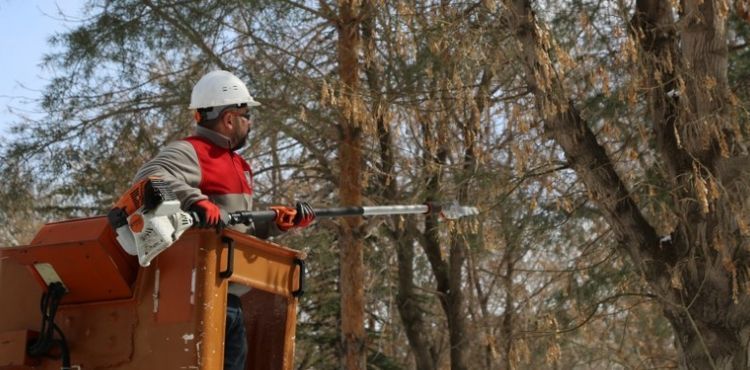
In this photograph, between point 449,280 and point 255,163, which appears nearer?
point 255,163

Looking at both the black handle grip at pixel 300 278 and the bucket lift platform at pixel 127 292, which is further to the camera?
the black handle grip at pixel 300 278

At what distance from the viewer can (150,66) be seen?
1384 cm

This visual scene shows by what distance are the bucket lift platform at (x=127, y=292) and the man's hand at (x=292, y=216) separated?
0.29 metres

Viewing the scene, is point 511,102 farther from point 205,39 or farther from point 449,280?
Result: point 449,280

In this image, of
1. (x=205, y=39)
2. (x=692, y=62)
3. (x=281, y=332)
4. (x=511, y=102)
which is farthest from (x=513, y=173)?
(x=281, y=332)

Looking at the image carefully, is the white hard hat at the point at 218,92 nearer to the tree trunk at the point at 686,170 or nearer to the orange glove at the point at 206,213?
the orange glove at the point at 206,213

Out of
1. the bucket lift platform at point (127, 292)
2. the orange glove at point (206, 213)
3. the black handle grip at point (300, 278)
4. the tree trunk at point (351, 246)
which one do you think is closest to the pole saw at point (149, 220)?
the orange glove at point (206, 213)

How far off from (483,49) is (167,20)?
5017 mm

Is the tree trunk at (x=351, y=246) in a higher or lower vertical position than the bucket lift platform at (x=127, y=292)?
higher

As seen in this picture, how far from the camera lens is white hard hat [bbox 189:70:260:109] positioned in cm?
532

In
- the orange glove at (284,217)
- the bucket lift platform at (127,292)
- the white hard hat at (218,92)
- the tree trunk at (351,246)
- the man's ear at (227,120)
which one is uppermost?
the tree trunk at (351,246)

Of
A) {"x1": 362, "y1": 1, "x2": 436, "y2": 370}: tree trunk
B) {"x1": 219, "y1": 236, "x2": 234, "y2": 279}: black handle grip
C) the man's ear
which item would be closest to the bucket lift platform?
{"x1": 219, "y1": 236, "x2": 234, "y2": 279}: black handle grip

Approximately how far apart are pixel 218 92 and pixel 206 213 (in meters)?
0.95

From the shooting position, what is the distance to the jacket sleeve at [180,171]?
4.72 meters
